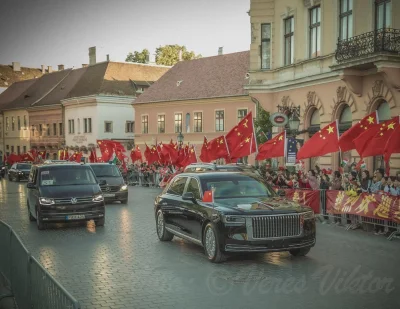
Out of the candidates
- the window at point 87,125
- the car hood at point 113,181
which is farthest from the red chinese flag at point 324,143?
the window at point 87,125

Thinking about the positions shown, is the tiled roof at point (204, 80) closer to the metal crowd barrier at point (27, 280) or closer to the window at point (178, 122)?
the window at point (178, 122)

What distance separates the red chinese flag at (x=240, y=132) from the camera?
890 inches

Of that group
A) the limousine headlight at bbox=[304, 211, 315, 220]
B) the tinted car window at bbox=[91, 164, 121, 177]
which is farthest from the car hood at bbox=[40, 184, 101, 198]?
the tinted car window at bbox=[91, 164, 121, 177]

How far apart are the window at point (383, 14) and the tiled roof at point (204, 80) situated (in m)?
24.0

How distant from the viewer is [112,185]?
25156 mm

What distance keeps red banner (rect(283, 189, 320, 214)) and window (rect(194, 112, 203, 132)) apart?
107ft

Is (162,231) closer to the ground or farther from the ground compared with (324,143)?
closer to the ground

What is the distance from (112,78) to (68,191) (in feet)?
161

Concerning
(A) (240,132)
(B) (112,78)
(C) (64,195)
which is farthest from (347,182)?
(B) (112,78)

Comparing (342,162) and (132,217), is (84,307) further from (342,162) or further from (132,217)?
(342,162)

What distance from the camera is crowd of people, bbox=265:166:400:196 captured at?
16.0 metres

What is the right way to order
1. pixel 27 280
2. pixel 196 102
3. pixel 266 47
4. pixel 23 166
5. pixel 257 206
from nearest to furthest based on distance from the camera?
1. pixel 27 280
2. pixel 257 206
3. pixel 266 47
4. pixel 23 166
5. pixel 196 102

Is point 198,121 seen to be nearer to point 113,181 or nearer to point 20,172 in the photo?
point 20,172

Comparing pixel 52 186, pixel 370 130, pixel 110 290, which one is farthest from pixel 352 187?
pixel 110 290
